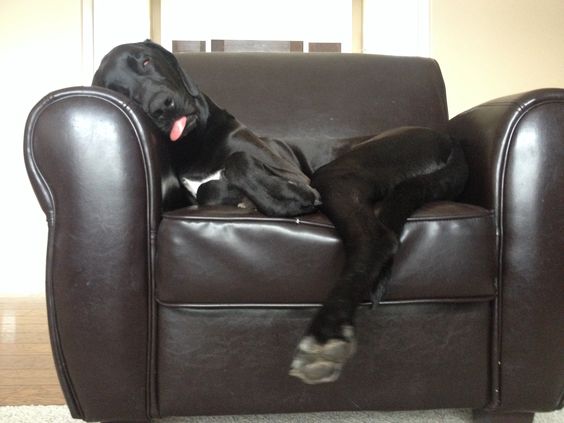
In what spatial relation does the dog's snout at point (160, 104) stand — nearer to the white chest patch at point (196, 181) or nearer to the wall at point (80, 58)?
the white chest patch at point (196, 181)

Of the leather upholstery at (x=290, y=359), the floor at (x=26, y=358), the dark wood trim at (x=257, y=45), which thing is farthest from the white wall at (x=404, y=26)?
the leather upholstery at (x=290, y=359)

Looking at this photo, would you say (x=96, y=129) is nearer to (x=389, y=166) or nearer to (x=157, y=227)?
(x=157, y=227)

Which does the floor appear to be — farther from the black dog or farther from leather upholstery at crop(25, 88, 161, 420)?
the black dog

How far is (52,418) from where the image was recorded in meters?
1.34

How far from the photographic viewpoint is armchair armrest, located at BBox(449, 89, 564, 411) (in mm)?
1198

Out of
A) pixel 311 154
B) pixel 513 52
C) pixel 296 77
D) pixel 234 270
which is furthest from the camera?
pixel 513 52

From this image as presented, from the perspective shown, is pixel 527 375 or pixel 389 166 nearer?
pixel 527 375

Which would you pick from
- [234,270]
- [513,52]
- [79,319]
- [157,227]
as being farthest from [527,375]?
[513,52]

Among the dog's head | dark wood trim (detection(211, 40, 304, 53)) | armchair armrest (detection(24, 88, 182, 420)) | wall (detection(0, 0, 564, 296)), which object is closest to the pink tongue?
the dog's head

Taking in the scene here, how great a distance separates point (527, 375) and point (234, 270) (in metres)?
0.67

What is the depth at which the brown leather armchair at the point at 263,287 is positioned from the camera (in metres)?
1.14

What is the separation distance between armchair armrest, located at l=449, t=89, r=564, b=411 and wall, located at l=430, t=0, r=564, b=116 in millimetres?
2730

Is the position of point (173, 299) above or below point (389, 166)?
below

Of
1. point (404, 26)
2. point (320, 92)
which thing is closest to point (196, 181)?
point (320, 92)
